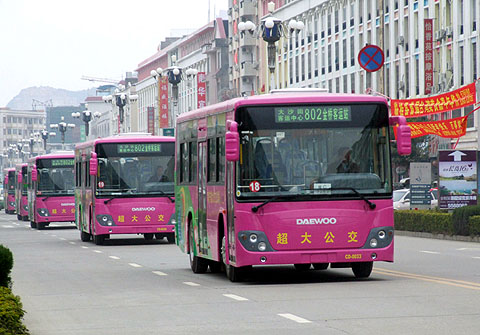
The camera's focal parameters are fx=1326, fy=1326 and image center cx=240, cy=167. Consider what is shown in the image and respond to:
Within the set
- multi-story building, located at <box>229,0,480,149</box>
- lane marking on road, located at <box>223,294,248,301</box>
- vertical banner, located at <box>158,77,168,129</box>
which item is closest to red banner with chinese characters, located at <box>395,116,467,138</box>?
multi-story building, located at <box>229,0,480,149</box>

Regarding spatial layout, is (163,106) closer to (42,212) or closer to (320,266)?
(42,212)

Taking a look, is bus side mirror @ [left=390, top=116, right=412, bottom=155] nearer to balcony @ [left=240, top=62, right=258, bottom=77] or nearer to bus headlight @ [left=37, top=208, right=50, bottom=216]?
bus headlight @ [left=37, top=208, right=50, bottom=216]

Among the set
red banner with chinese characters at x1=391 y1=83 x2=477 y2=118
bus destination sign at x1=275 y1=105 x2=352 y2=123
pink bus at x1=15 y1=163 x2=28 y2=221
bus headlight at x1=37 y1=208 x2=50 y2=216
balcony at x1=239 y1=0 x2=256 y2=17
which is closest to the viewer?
bus destination sign at x1=275 y1=105 x2=352 y2=123

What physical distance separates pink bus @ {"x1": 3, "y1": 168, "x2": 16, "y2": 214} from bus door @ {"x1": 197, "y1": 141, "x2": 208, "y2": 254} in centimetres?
6315

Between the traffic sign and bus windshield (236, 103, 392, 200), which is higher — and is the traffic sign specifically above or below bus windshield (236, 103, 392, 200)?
above

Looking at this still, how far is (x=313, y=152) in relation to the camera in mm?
17641

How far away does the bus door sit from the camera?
1997cm

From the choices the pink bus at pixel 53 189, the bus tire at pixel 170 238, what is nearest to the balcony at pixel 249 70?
the pink bus at pixel 53 189

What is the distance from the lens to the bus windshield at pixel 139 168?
107 ft

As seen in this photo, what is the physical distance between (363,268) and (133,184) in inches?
581

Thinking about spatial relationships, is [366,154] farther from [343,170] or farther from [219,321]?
[219,321]

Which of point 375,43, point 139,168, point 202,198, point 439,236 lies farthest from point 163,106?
point 202,198

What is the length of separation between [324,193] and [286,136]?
0.91m

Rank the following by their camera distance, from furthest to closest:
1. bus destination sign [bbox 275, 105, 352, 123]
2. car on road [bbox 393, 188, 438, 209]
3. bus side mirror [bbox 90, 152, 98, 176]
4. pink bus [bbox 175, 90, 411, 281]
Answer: car on road [bbox 393, 188, 438, 209]
bus side mirror [bbox 90, 152, 98, 176]
bus destination sign [bbox 275, 105, 352, 123]
pink bus [bbox 175, 90, 411, 281]
